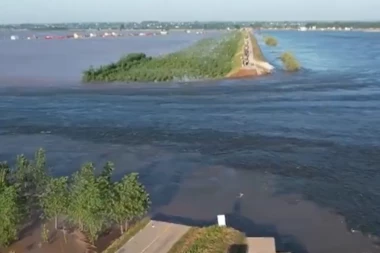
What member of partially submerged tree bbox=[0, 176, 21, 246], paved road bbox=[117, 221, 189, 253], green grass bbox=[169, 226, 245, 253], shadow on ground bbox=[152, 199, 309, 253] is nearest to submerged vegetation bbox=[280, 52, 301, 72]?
shadow on ground bbox=[152, 199, 309, 253]

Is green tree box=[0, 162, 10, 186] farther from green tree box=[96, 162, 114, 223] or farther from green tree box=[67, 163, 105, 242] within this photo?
green tree box=[96, 162, 114, 223]

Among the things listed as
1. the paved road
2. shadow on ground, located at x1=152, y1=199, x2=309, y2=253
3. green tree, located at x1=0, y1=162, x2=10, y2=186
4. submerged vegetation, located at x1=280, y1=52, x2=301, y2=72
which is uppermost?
green tree, located at x1=0, y1=162, x2=10, y2=186

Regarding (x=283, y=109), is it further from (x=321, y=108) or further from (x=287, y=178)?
(x=287, y=178)

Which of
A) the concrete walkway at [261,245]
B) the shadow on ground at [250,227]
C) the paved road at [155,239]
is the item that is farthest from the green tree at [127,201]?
the concrete walkway at [261,245]

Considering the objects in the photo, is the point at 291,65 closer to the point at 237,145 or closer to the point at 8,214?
the point at 237,145

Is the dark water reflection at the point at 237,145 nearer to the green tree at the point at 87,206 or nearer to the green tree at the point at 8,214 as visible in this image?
the green tree at the point at 87,206
